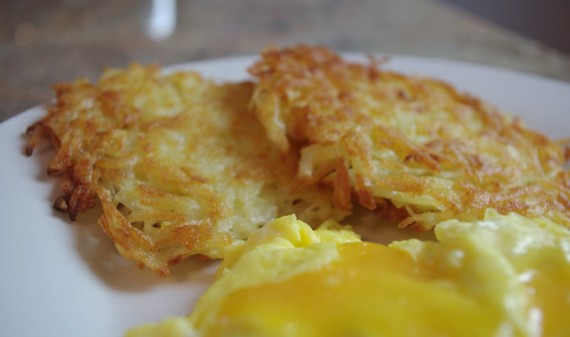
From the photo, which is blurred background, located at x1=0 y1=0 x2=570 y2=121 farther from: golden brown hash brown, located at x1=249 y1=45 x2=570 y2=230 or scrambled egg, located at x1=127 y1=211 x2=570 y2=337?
scrambled egg, located at x1=127 y1=211 x2=570 y2=337

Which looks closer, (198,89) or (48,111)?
(48,111)

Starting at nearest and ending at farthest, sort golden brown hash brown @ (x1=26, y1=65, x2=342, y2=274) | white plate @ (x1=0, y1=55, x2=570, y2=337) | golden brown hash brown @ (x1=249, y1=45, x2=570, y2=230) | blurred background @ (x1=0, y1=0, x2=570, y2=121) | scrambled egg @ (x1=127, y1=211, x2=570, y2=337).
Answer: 1. scrambled egg @ (x1=127, y1=211, x2=570, y2=337)
2. white plate @ (x1=0, y1=55, x2=570, y2=337)
3. golden brown hash brown @ (x1=26, y1=65, x2=342, y2=274)
4. golden brown hash brown @ (x1=249, y1=45, x2=570, y2=230)
5. blurred background @ (x1=0, y1=0, x2=570, y2=121)

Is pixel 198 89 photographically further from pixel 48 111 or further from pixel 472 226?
pixel 472 226

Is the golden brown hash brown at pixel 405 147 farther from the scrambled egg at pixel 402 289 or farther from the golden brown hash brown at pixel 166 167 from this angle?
the scrambled egg at pixel 402 289

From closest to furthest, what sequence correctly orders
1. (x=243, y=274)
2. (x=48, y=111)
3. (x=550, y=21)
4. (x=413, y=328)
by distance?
1. (x=413, y=328)
2. (x=243, y=274)
3. (x=48, y=111)
4. (x=550, y=21)

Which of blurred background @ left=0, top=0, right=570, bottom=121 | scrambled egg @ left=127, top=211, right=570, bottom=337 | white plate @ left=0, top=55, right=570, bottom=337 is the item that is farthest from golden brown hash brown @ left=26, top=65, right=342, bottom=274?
blurred background @ left=0, top=0, right=570, bottom=121

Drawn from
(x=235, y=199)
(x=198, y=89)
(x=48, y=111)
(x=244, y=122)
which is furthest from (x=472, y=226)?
(x=48, y=111)

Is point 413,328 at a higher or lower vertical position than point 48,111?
lower
